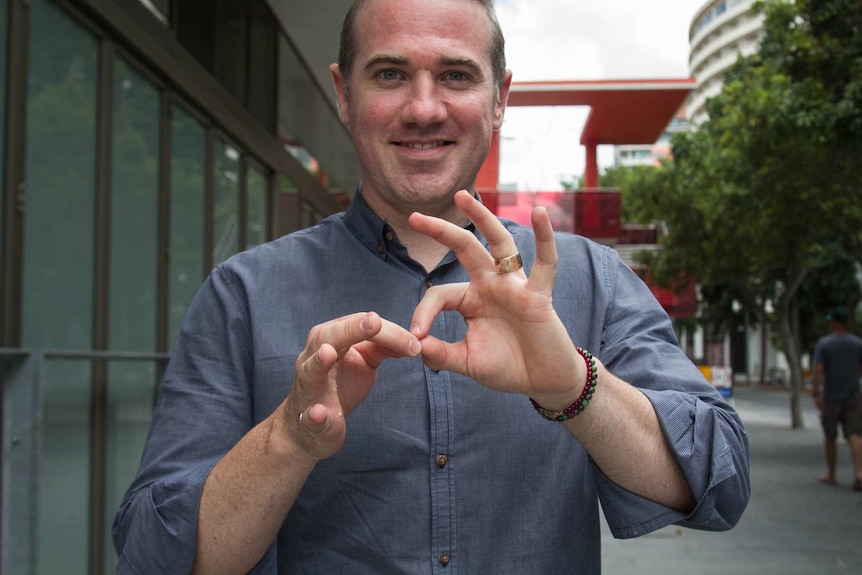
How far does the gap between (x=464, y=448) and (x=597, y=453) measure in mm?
298

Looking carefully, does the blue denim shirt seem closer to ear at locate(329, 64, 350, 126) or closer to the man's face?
the man's face

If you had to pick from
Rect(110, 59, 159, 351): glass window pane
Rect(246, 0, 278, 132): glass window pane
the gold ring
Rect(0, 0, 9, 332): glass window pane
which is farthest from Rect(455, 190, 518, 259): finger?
Rect(246, 0, 278, 132): glass window pane

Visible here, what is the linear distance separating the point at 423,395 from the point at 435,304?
1.32 ft

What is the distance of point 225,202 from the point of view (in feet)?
26.9

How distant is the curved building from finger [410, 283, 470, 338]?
97859 millimetres

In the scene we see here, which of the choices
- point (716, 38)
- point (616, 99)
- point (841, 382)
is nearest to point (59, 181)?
point (841, 382)

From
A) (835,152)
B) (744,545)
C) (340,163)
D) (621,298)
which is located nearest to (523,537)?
(621,298)

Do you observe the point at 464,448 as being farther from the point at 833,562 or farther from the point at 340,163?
the point at 340,163

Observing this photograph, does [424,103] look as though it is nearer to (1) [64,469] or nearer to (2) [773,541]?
(1) [64,469]

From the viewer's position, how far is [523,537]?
191cm

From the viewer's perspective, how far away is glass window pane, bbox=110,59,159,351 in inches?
219

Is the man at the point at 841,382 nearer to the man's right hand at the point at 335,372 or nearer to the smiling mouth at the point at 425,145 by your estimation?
the smiling mouth at the point at 425,145

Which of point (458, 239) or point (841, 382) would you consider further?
point (841, 382)

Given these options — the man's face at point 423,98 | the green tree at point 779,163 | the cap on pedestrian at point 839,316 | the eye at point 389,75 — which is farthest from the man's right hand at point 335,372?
the cap on pedestrian at point 839,316
